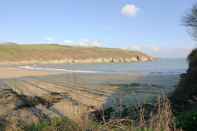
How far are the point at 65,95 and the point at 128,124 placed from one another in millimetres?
12308

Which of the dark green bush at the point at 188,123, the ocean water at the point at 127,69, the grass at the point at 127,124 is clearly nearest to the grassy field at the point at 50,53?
the ocean water at the point at 127,69

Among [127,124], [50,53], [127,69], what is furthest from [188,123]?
[50,53]

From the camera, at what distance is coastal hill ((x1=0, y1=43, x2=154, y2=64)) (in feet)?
405

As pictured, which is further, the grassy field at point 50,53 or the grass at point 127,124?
the grassy field at point 50,53

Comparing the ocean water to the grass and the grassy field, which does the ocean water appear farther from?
the grassy field

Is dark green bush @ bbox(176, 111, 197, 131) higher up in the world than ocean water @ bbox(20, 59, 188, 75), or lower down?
higher up

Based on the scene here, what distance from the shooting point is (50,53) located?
5320 inches

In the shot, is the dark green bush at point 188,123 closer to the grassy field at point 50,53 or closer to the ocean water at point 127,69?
the ocean water at point 127,69

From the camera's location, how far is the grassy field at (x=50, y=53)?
12566cm

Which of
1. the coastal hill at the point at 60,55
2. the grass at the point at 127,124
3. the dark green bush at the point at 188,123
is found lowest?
the coastal hill at the point at 60,55

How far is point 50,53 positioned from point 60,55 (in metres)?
3.53

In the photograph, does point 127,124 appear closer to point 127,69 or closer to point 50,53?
point 127,69

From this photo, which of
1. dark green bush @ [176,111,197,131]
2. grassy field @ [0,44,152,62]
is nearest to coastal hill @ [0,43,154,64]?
grassy field @ [0,44,152,62]

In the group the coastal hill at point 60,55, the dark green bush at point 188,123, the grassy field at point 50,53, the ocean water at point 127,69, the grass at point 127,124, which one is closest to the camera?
the grass at point 127,124
